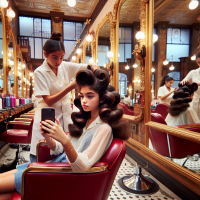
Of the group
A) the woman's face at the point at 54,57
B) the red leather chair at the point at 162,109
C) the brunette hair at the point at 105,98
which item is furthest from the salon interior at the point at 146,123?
the woman's face at the point at 54,57

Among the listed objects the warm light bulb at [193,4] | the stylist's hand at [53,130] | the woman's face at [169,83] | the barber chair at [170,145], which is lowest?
the barber chair at [170,145]

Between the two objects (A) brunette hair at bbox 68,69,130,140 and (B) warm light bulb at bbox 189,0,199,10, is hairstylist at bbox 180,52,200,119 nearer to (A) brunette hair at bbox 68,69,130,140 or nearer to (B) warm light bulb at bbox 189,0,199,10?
(B) warm light bulb at bbox 189,0,199,10

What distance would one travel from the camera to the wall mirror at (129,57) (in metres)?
2.96

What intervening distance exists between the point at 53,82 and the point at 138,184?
1.58 metres

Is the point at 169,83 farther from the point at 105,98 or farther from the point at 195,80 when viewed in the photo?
the point at 105,98

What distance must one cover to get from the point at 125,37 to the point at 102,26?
1746 mm

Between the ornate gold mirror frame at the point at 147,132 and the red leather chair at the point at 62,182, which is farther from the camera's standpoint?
the ornate gold mirror frame at the point at 147,132

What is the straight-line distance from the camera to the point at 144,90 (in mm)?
2658

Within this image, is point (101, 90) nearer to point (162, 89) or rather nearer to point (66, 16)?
point (162, 89)

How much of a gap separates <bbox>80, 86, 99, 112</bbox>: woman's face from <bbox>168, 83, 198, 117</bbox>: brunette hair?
122 cm

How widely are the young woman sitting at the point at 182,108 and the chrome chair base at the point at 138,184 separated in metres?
0.77

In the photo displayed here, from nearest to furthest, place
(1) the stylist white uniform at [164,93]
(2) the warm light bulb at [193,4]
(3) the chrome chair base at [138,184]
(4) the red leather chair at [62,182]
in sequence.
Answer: (4) the red leather chair at [62,182], (2) the warm light bulb at [193,4], (3) the chrome chair base at [138,184], (1) the stylist white uniform at [164,93]

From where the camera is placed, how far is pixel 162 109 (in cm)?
228

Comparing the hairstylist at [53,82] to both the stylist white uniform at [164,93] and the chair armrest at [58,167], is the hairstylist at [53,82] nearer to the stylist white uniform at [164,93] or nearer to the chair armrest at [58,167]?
the chair armrest at [58,167]
